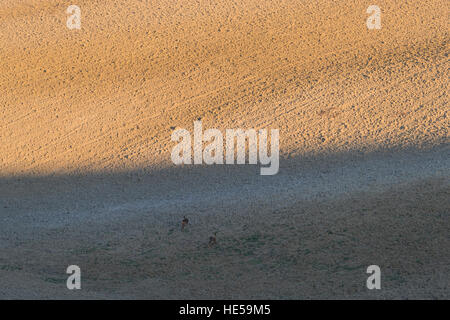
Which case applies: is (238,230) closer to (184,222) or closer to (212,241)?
(212,241)

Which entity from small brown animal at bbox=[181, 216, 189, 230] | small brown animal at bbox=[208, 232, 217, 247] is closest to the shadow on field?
small brown animal at bbox=[208, 232, 217, 247]

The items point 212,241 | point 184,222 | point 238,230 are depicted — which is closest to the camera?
point 212,241

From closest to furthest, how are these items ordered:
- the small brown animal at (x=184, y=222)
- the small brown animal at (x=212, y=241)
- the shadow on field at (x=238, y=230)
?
the shadow on field at (x=238, y=230) → the small brown animal at (x=212, y=241) → the small brown animal at (x=184, y=222)

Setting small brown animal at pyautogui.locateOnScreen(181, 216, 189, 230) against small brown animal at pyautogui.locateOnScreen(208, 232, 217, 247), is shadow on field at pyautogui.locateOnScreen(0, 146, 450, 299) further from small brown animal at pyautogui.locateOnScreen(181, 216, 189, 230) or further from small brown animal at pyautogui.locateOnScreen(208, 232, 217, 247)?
small brown animal at pyautogui.locateOnScreen(181, 216, 189, 230)

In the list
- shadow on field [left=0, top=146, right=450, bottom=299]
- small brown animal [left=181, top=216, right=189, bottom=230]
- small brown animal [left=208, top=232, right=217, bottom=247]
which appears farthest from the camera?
small brown animal [left=181, top=216, right=189, bottom=230]

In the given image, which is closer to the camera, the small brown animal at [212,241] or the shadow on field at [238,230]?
the shadow on field at [238,230]

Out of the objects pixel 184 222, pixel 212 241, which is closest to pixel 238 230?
pixel 212 241

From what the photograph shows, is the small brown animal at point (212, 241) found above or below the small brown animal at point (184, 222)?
below

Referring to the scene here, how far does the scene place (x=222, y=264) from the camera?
2095 centimetres

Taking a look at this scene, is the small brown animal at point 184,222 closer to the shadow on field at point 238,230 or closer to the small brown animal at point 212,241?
the shadow on field at point 238,230

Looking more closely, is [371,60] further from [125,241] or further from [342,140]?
[125,241]

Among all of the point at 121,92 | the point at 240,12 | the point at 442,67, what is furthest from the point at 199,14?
the point at 442,67

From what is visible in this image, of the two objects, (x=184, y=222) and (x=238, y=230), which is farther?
(x=184, y=222)

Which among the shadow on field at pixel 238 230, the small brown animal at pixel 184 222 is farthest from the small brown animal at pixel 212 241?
the small brown animal at pixel 184 222
